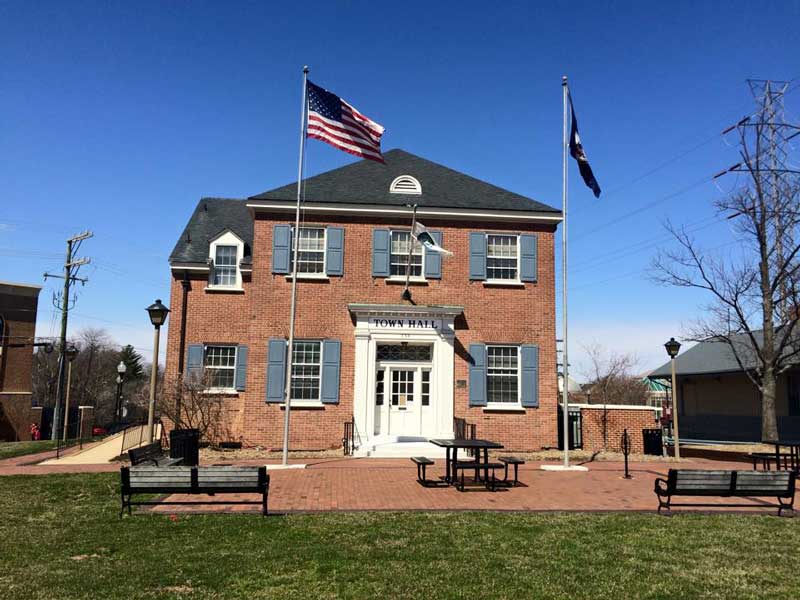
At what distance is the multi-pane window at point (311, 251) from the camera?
1867 cm

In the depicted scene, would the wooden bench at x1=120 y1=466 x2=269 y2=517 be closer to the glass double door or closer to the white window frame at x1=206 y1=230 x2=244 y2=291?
the glass double door

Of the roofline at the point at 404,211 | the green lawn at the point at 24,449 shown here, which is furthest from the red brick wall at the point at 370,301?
the green lawn at the point at 24,449

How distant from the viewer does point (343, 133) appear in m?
14.5

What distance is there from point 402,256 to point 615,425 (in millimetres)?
8240

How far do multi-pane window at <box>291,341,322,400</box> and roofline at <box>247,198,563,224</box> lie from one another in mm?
4091

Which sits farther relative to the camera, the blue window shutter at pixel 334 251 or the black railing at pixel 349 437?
the blue window shutter at pixel 334 251

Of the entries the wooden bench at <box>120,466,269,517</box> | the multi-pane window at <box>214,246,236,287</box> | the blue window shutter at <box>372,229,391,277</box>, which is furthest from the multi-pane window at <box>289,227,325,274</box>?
the wooden bench at <box>120,466,269,517</box>

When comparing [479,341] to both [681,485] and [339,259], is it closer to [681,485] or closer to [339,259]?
[339,259]

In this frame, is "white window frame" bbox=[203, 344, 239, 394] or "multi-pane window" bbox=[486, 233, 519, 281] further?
"white window frame" bbox=[203, 344, 239, 394]

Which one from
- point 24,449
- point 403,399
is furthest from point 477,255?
point 24,449

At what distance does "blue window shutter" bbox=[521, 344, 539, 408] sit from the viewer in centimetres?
1844

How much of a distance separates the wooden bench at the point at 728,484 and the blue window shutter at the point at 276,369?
11.3m

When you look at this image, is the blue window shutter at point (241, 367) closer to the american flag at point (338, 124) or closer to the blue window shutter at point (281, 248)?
Result: the blue window shutter at point (281, 248)

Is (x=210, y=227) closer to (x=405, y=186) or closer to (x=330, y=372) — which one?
(x=405, y=186)
